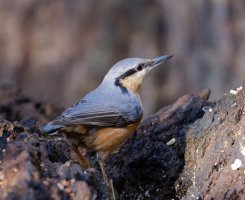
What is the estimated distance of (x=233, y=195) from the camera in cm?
427

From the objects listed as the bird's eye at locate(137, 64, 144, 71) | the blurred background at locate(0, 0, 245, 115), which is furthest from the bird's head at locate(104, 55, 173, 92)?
the blurred background at locate(0, 0, 245, 115)

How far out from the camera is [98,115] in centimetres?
561

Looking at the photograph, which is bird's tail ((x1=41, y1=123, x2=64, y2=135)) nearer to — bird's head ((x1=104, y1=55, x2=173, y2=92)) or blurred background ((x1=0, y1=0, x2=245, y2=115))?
bird's head ((x1=104, y1=55, x2=173, y2=92))

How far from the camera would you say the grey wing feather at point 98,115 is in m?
5.51

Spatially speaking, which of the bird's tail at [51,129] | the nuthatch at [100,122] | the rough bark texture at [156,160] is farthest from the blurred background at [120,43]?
the bird's tail at [51,129]

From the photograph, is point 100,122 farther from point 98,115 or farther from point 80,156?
point 80,156

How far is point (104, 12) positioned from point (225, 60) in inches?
87.9

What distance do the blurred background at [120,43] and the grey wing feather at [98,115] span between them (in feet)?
17.8

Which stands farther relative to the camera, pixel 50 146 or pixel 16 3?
pixel 16 3

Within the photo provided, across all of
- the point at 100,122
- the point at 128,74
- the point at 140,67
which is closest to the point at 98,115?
the point at 100,122

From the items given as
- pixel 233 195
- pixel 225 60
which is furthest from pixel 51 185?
pixel 225 60

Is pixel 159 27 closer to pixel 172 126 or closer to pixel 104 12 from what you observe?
pixel 104 12

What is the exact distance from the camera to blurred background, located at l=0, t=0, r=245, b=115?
1146cm

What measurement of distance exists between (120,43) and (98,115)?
6563 mm
